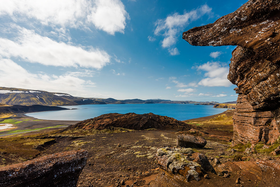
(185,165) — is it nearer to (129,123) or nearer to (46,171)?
(46,171)

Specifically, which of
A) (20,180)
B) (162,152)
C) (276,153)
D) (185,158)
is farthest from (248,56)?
(20,180)

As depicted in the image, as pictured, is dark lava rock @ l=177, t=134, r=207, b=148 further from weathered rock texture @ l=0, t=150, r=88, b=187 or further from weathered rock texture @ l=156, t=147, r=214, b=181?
weathered rock texture @ l=0, t=150, r=88, b=187

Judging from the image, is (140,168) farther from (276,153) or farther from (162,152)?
(276,153)

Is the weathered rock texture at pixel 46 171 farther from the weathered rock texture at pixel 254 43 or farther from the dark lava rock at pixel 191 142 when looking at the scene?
the dark lava rock at pixel 191 142

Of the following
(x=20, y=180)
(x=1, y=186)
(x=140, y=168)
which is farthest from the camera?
(x=140, y=168)

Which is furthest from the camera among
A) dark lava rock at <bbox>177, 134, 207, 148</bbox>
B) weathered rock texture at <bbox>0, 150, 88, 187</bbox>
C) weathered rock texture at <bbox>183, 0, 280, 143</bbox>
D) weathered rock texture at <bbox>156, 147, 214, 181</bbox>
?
dark lava rock at <bbox>177, 134, 207, 148</bbox>

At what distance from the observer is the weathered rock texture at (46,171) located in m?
3.69

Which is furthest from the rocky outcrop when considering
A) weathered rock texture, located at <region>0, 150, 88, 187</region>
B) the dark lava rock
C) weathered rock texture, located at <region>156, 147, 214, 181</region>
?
weathered rock texture, located at <region>0, 150, 88, 187</region>

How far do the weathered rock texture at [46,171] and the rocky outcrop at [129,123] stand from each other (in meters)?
26.6

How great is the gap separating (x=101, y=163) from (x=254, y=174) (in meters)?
12.2

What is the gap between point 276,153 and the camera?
7125 millimetres

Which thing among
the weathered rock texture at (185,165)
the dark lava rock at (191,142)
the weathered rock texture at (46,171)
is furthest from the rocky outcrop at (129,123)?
the weathered rock texture at (46,171)

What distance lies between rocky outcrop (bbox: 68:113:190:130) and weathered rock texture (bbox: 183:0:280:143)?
84.3ft

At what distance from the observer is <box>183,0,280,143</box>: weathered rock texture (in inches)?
201
